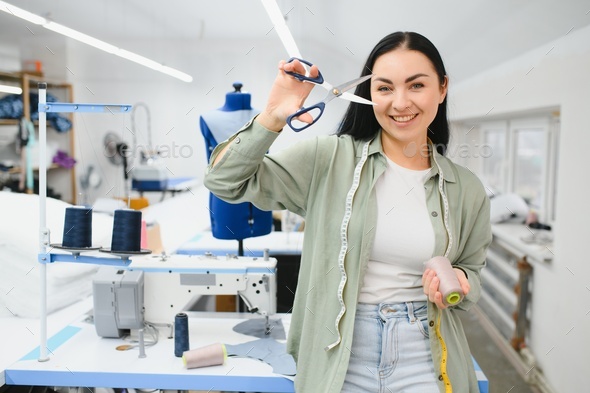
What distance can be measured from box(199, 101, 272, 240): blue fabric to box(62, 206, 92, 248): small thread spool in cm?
65

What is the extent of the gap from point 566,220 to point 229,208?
1505mm

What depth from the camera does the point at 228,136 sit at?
6.38 feet

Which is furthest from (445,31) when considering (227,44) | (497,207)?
(227,44)

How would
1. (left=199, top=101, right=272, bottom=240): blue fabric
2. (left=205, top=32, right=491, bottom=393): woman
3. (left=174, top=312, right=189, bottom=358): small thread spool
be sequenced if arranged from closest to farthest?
(left=205, top=32, right=491, bottom=393): woman → (left=174, top=312, right=189, bottom=358): small thread spool → (left=199, top=101, right=272, bottom=240): blue fabric

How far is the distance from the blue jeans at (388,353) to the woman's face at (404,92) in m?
0.37

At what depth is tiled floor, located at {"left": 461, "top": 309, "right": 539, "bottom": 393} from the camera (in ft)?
9.07

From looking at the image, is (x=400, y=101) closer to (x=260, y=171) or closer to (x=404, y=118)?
(x=404, y=118)

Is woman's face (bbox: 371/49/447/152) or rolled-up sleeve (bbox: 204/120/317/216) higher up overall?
woman's face (bbox: 371/49/447/152)

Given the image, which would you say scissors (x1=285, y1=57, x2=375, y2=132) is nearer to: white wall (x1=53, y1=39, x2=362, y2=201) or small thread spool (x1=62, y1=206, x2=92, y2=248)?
small thread spool (x1=62, y1=206, x2=92, y2=248)

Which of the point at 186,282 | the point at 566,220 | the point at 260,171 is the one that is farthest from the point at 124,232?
the point at 566,220

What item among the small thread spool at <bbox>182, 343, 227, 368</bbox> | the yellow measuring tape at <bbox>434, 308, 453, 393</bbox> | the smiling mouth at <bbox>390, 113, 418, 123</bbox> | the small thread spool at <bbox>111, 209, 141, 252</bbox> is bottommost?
the small thread spool at <bbox>182, 343, 227, 368</bbox>

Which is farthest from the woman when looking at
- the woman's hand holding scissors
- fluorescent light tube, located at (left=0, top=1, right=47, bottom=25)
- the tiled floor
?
fluorescent light tube, located at (left=0, top=1, right=47, bottom=25)

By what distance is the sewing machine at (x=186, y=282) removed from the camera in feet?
5.19

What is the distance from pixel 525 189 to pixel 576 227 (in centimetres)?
161
